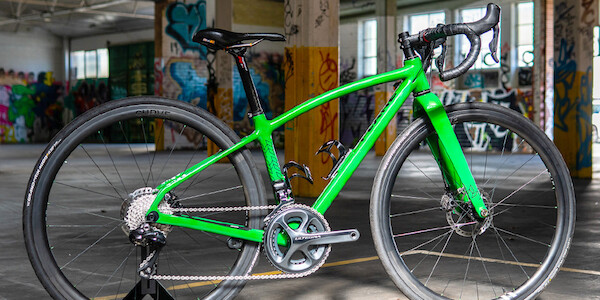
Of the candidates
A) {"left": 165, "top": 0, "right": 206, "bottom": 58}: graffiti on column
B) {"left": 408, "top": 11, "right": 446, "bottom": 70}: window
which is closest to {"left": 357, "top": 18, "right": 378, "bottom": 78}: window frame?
{"left": 408, "top": 11, "right": 446, "bottom": 70}: window

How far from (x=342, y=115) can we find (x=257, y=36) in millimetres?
28450

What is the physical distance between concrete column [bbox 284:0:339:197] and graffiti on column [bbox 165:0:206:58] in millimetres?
16935

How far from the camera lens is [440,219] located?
7578mm

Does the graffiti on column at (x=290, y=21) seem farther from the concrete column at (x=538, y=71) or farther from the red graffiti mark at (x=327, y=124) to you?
the concrete column at (x=538, y=71)

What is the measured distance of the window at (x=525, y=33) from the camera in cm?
2531

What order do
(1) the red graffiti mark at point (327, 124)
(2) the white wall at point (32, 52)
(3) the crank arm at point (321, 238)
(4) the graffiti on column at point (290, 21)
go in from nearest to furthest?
(3) the crank arm at point (321, 238)
(4) the graffiti on column at point (290, 21)
(1) the red graffiti mark at point (327, 124)
(2) the white wall at point (32, 52)

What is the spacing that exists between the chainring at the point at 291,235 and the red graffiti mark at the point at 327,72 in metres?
6.92

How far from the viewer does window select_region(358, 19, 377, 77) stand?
1201 inches

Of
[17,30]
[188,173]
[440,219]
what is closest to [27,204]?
[188,173]

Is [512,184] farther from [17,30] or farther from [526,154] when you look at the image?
[17,30]

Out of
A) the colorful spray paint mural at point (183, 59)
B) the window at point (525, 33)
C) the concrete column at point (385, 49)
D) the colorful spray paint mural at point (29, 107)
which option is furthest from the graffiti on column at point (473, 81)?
the colorful spray paint mural at point (29, 107)

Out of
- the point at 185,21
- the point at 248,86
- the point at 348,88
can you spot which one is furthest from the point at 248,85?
the point at 185,21

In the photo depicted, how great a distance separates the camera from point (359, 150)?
318 cm

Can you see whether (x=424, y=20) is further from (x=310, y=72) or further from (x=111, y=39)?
(x=310, y=72)
